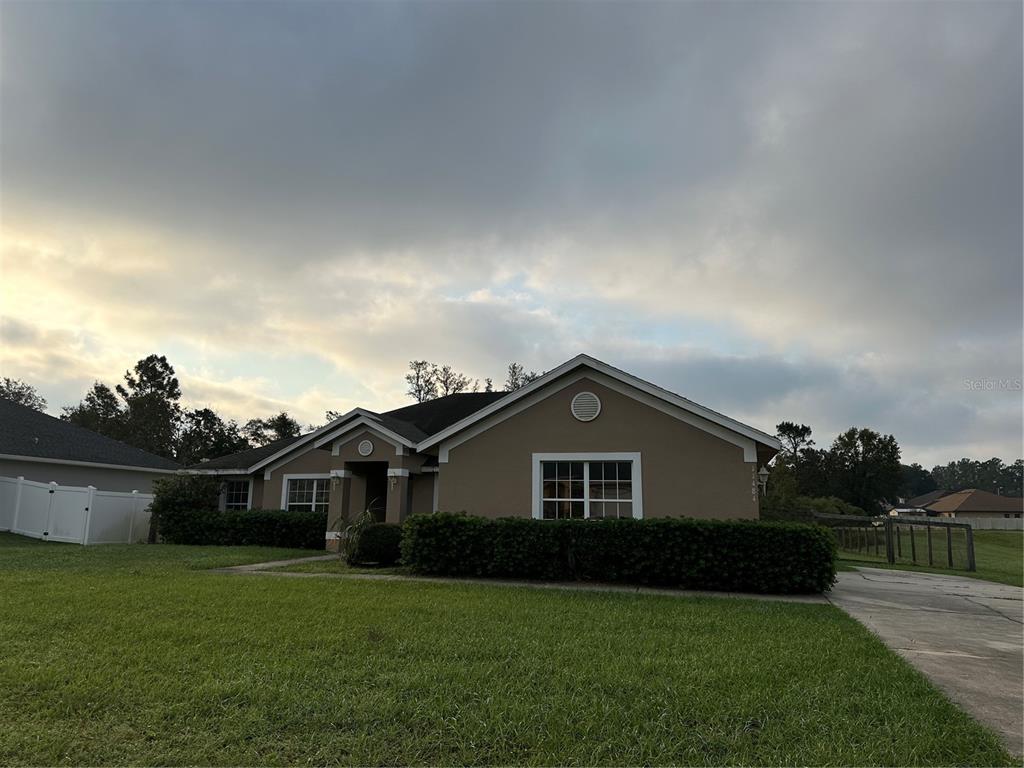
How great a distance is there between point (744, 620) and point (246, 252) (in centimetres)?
1281

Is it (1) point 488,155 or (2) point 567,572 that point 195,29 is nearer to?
(1) point 488,155

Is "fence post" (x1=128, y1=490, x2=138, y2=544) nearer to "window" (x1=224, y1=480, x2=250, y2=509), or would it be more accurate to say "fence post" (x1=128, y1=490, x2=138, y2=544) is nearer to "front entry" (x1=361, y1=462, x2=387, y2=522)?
"window" (x1=224, y1=480, x2=250, y2=509)

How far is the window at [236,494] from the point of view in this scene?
70.7ft

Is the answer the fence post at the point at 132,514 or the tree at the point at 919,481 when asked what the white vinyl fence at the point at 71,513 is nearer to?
the fence post at the point at 132,514

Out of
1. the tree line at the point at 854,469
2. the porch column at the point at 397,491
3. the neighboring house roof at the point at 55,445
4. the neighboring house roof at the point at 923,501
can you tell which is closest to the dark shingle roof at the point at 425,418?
the porch column at the point at 397,491

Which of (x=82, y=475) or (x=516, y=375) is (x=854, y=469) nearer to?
(x=516, y=375)

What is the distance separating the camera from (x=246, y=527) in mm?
18922

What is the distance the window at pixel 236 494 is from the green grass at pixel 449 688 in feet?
47.1

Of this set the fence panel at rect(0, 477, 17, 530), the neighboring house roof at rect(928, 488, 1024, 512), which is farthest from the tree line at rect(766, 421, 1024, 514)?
the fence panel at rect(0, 477, 17, 530)

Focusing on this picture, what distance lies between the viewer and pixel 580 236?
14.6m

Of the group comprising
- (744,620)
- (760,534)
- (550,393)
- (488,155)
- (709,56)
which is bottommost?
(744,620)

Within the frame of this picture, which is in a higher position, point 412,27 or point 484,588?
point 412,27

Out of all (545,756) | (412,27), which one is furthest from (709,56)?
(545,756)

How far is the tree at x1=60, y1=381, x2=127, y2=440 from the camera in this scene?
156 feet
